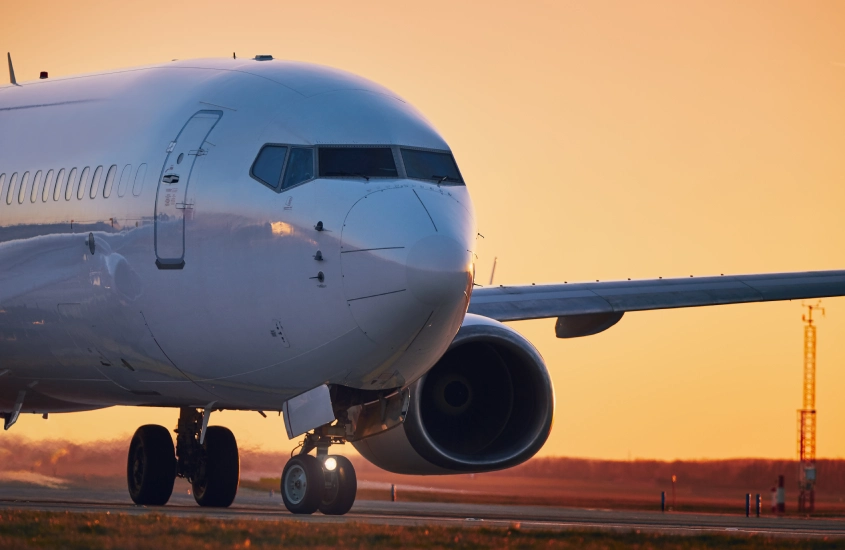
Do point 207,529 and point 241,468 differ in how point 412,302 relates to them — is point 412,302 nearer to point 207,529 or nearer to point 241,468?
point 207,529

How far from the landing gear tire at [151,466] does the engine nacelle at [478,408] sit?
11.0 ft

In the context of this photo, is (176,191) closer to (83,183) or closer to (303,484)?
(83,183)

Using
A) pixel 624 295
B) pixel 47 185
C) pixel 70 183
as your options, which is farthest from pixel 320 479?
pixel 624 295

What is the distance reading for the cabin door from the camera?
18.4m

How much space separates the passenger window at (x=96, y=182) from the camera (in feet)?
65.0

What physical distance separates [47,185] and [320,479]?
5.29m

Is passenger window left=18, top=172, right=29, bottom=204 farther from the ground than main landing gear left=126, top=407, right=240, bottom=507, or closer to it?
farther from the ground

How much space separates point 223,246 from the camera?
58.9ft

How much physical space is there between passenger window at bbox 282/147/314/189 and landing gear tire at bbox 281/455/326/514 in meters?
2.97

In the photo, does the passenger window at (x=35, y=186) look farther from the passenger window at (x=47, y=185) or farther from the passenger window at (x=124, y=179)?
the passenger window at (x=124, y=179)

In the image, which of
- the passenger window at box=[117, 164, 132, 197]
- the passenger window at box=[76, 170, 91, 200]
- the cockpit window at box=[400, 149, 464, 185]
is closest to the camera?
the cockpit window at box=[400, 149, 464, 185]

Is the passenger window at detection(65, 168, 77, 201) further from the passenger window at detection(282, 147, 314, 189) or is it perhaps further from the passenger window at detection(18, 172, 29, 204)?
the passenger window at detection(282, 147, 314, 189)

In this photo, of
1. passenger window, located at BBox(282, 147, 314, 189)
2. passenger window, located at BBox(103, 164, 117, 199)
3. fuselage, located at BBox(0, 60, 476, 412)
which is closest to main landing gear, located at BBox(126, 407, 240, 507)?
fuselage, located at BBox(0, 60, 476, 412)

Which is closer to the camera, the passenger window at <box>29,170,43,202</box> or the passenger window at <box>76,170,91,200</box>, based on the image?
the passenger window at <box>76,170,91,200</box>
